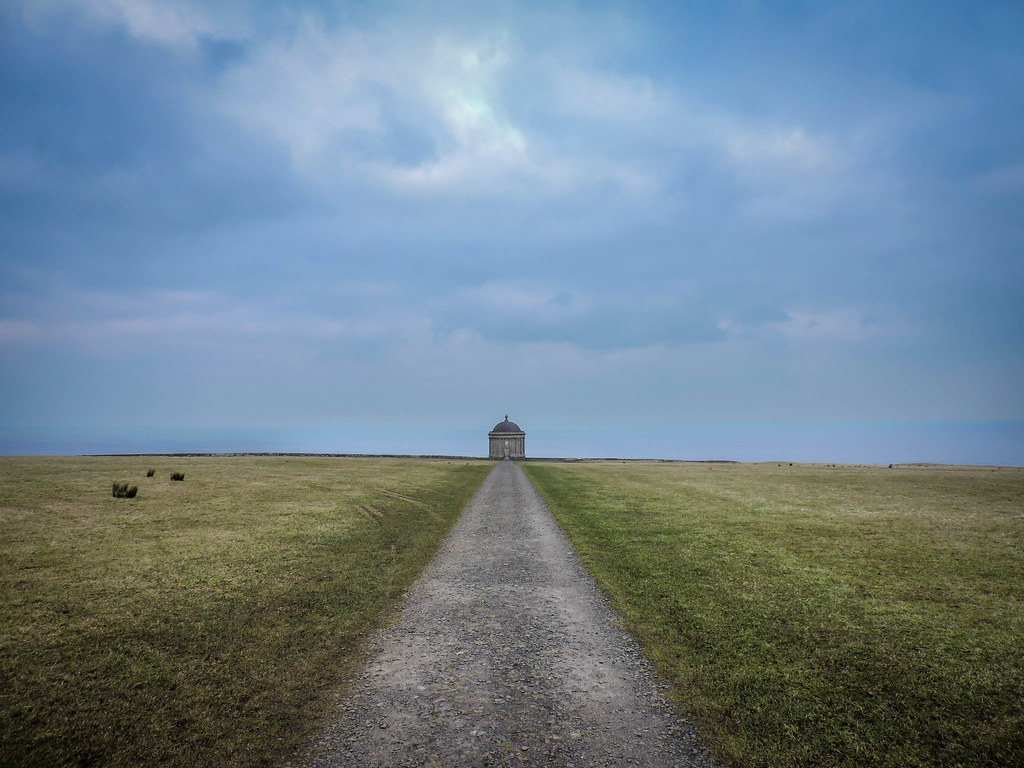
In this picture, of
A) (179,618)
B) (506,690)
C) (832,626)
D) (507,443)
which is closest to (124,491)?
(179,618)

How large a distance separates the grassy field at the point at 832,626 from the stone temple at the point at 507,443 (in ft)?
229

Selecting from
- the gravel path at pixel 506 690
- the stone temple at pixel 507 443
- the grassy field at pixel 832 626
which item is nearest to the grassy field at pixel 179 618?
the gravel path at pixel 506 690

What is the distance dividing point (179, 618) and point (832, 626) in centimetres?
1340

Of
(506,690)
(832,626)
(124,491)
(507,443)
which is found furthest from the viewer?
(507,443)

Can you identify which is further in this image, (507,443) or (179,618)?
(507,443)

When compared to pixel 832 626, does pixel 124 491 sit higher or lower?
higher

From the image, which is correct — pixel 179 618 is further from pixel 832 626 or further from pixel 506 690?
pixel 832 626

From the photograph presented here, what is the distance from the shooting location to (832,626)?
9141mm

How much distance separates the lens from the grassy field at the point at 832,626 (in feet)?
19.0

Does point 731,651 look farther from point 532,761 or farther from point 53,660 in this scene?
point 53,660

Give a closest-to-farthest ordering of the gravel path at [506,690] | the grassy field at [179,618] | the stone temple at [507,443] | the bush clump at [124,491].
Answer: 1. the gravel path at [506,690]
2. the grassy field at [179,618]
3. the bush clump at [124,491]
4. the stone temple at [507,443]

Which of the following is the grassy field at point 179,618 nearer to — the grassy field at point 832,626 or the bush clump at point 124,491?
the bush clump at point 124,491

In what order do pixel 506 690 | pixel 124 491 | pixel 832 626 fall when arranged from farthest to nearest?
1. pixel 124 491
2. pixel 832 626
3. pixel 506 690

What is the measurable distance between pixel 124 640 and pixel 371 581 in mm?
4907
